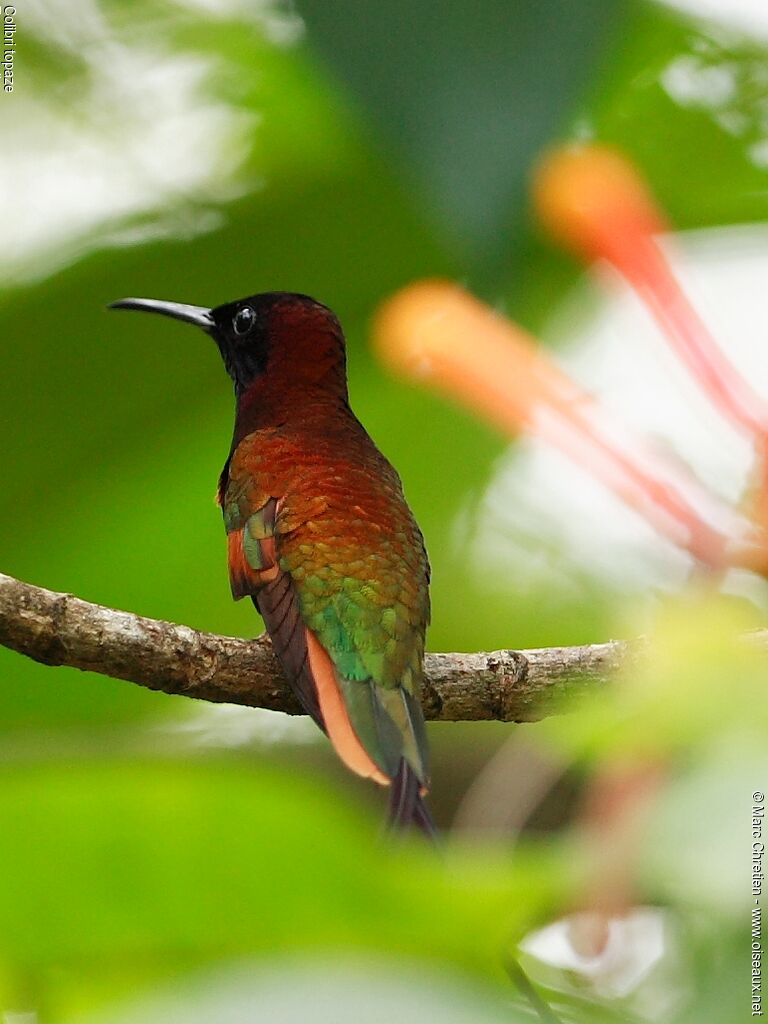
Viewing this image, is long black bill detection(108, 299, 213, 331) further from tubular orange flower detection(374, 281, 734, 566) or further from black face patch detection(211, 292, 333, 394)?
tubular orange flower detection(374, 281, 734, 566)

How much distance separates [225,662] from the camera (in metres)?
2.68

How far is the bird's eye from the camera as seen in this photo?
4.12 m

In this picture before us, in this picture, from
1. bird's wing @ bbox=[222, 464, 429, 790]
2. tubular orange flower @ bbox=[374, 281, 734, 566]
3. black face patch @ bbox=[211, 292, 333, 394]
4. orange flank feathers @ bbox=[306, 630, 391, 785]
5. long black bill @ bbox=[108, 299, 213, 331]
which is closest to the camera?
tubular orange flower @ bbox=[374, 281, 734, 566]

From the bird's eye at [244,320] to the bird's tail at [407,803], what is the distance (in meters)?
1.84

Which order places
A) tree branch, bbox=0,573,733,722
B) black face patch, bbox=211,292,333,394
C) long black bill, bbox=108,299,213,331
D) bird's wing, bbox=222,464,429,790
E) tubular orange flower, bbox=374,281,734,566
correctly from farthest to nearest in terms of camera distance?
black face patch, bbox=211,292,333,394, long black bill, bbox=108,299,213,331, bird's wing, bbox=222,464,429,790, tree branch, bbox=0,573,733,722, tubular orange flower, bbox=374,281,734,566

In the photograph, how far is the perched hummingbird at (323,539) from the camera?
9.21 feet

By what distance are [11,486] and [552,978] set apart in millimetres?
3132

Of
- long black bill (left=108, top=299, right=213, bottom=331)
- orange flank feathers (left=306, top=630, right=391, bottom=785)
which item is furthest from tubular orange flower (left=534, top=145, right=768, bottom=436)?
long black bill (left=108, top=299, right=213, bottom=331)

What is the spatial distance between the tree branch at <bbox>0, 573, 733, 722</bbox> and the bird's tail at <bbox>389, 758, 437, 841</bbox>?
10.2 inches

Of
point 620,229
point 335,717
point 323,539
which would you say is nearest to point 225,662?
point 335,717

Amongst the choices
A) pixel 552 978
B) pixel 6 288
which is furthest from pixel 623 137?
pixel 552 978

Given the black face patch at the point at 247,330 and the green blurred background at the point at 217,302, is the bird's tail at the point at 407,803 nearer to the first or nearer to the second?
the green blurred background at the point at 217,302

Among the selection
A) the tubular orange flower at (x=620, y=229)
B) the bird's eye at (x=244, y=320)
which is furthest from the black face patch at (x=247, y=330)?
the tubular orange flower at (x=620, y=229)

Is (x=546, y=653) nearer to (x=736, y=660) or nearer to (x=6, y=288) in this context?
(x=6, y=288)
